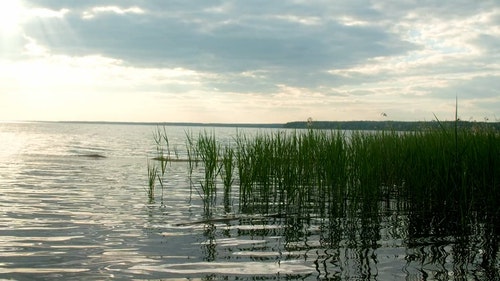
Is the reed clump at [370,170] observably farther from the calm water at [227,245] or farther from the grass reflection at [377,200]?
the calm water at [227,245]

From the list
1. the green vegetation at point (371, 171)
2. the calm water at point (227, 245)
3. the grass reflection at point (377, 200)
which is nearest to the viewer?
the calm water at point (227, 245)

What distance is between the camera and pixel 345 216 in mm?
9555

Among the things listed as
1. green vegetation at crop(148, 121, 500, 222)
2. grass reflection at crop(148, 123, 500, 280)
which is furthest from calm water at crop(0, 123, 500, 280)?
green vegetation at crop(148, 121, 500, 222)

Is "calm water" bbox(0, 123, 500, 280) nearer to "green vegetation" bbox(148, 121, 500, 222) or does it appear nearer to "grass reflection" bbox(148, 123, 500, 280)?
"grass reflection" bbox(148, 123, 500, 280)

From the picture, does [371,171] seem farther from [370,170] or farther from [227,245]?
[227,245]

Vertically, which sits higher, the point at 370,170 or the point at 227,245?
the point at 370,170

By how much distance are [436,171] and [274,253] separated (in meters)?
4.20

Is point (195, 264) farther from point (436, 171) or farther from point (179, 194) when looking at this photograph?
point (179, 194)

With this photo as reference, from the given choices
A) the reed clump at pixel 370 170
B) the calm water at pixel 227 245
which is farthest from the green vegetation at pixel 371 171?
the calm water at pixel 227 245

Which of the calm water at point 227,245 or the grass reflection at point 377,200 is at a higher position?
the grass reflection at point 377,200

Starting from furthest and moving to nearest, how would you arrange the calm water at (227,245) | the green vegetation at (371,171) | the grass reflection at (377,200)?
the green vegetation at (371,171) → the grass reflection at (377,200) → the calm water at (227,245)

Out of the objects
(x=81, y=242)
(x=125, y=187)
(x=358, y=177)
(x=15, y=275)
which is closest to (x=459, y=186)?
(x=358, y=177)

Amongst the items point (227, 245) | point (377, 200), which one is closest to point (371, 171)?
point (377, 200)

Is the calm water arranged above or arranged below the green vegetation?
below
